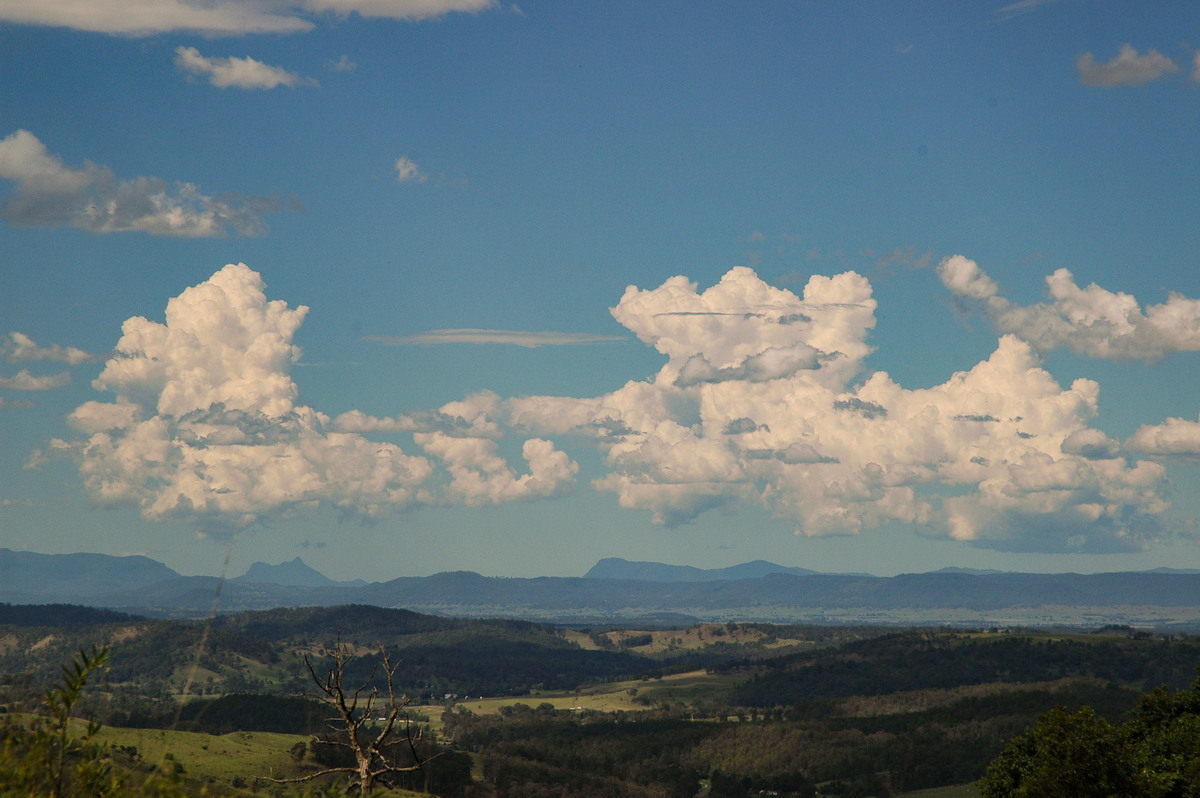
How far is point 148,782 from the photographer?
15000 millimetres

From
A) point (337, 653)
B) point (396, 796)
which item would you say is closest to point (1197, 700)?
point (337, 653)

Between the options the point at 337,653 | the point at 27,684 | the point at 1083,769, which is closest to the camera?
the point at 27,684

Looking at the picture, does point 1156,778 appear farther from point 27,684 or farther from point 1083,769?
point 27,684

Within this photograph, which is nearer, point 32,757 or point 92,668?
point 32,757

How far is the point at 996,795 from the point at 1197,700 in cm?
2048

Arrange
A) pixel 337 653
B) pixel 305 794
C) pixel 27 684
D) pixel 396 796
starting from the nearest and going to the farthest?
pixel 27 684, pixel 305 794, pixel 337 653, pixel 396 796

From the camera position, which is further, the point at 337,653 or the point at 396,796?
the point at 396,796

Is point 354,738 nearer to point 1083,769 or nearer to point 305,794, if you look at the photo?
point 305,794

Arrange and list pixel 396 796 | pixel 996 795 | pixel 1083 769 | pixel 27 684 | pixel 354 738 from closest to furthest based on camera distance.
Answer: pixel 27 684 < pixel 354 738 < pixel 1083 769 < pixel 996 795 < pixel 396 796

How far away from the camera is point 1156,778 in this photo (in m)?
78.6

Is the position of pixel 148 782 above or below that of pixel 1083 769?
above

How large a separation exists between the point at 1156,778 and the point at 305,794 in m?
78.9

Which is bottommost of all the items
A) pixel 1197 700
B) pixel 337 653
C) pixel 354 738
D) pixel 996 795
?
pixel 996 795

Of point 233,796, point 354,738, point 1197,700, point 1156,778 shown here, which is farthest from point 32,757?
point 1197,700
